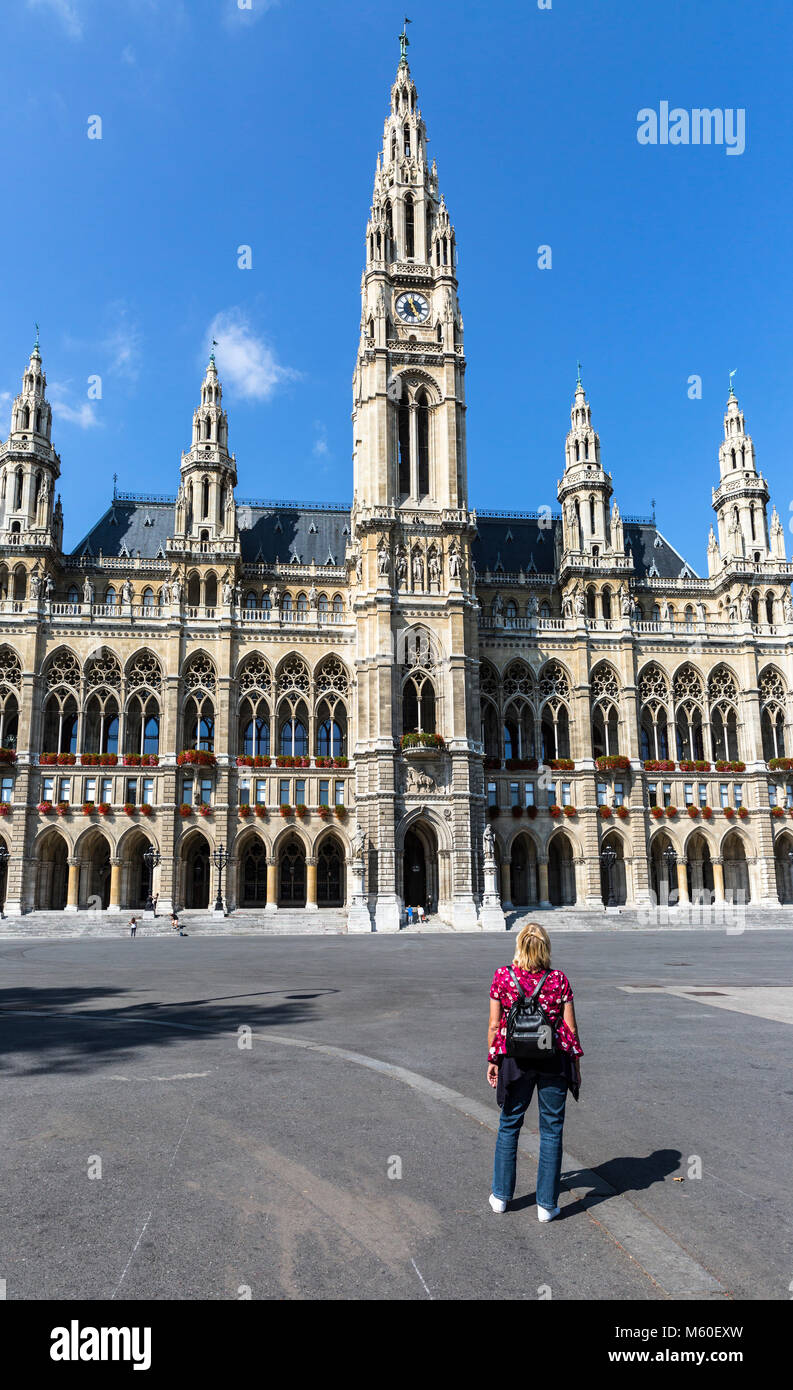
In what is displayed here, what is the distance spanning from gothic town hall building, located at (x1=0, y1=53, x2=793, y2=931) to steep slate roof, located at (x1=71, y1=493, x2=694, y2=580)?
13.5 inches

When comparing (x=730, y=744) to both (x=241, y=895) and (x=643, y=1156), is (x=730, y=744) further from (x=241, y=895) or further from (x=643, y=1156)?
(x=643, y=1156)

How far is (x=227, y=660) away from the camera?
193 feet

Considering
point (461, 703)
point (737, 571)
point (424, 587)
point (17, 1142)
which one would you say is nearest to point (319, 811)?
point (461, 703)

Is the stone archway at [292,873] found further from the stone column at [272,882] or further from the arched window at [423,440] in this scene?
the arched window at [423,440]

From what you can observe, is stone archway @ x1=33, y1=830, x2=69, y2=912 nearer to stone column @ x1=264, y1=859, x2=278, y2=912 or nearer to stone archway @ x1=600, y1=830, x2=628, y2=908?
stone column @ x1=264, y1=859, x2=278, y2=912

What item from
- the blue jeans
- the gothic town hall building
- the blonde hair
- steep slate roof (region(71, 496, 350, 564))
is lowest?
the blue jeans

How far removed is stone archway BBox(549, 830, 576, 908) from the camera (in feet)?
200

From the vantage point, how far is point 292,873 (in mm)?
60500

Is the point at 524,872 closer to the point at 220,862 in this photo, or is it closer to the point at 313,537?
the point at 220,862

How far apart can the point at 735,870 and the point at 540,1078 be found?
6162 centimetres

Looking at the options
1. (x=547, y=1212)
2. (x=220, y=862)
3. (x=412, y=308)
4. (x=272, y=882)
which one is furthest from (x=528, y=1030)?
(x=412, y=308)

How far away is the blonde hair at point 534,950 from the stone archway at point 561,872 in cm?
5422

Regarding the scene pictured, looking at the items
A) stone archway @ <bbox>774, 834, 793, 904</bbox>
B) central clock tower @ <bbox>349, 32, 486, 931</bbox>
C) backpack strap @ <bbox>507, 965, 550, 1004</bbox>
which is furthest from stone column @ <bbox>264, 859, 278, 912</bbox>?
backpack strap @ <bbox>507, 965, 550, 1004</bbox>

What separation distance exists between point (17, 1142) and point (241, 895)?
50.6m
